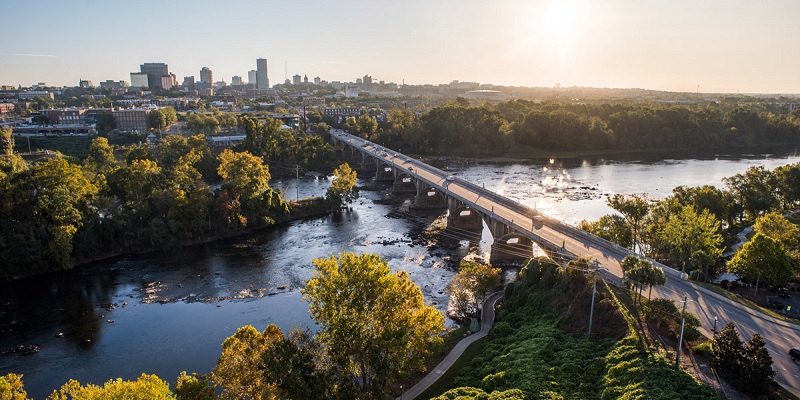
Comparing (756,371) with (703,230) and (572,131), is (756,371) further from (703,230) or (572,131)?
(572,131)

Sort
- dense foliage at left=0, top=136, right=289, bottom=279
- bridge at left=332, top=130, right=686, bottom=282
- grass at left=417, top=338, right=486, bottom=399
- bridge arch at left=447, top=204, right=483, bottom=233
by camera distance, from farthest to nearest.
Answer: bridge arch at left=447, top=204, right=483, bottom=233
dense foliage at left=0, top=136, right=289, bottom=279
bridge at left=332, top=130, right=686, bottom=282
grass at left=417, top=338, right=486, bottom=399

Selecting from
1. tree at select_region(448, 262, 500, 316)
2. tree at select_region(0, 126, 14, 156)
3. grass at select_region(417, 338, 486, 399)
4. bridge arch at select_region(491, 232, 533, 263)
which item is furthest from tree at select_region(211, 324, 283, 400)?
tree at select_region(0, 126, 14, 156)

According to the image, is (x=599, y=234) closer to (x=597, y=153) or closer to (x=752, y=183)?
(x=752, y=183)

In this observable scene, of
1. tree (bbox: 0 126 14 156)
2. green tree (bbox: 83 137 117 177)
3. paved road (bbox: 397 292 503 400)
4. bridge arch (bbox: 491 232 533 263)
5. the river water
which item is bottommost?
the river water

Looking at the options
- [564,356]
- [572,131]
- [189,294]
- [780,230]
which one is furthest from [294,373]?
[572,131]

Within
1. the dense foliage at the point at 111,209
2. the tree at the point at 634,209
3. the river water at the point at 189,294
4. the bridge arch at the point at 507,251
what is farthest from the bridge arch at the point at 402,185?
the tree at the point at 634,209

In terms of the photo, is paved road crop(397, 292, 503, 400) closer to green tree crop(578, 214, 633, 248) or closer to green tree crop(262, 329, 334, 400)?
green tree crop(262, 329, 334, 400)

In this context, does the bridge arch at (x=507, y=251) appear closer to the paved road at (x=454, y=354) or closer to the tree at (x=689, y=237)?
the paved road at (x=454, y=354)

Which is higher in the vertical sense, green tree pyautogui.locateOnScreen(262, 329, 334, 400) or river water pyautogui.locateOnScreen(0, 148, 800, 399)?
green tree pyautogui.locateOnScreen(262, 329, 334, 400)
